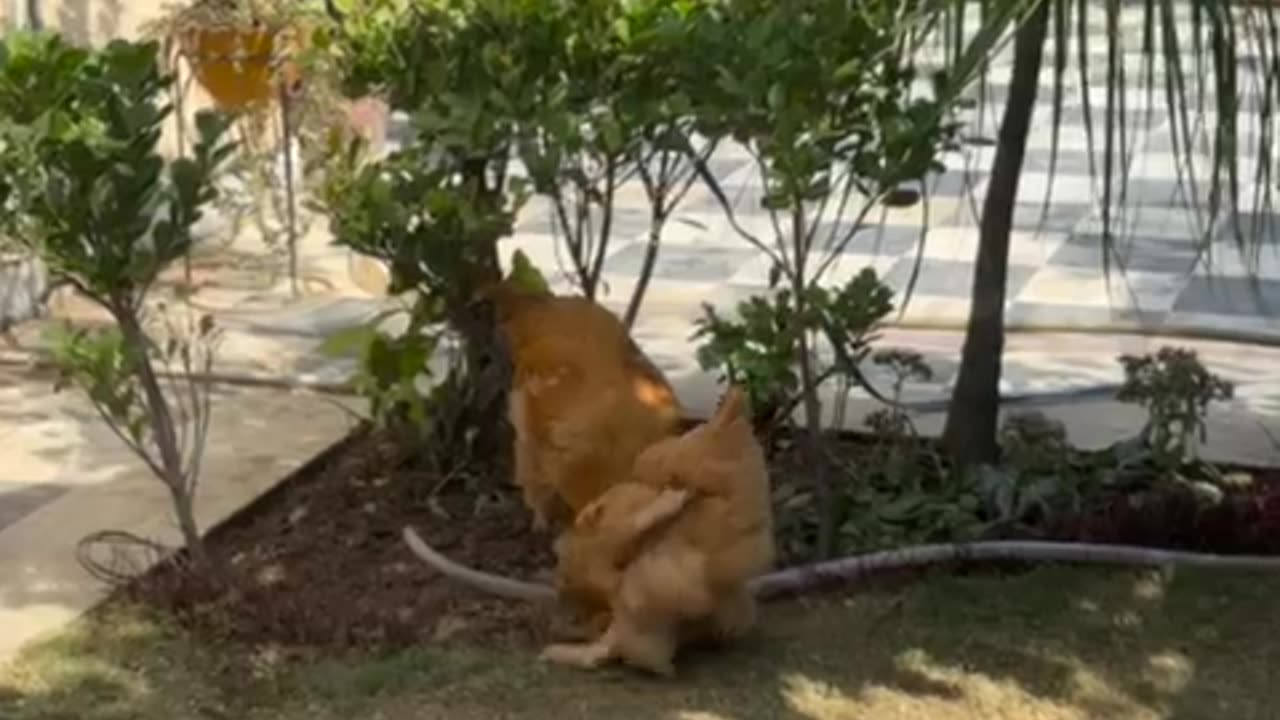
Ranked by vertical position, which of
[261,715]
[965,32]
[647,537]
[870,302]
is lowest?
[261,715]

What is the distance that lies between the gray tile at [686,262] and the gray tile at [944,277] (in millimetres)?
394

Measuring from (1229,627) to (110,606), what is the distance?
1.59 metres

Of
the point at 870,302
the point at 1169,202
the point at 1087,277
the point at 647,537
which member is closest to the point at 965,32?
the point at 870,302

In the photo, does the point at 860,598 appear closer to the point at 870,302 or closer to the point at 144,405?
the point at 870,302

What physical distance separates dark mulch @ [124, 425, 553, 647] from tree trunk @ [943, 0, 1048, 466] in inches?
28.5

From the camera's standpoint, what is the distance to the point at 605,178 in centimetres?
358

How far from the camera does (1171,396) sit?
12.4 feet

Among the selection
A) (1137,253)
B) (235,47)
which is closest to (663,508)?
(235,47)

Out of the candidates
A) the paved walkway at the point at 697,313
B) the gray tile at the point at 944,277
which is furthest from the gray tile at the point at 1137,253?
the gray tile at the point at 944,277

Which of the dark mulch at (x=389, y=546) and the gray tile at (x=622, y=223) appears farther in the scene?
the gray tile at (x=622, y=223)

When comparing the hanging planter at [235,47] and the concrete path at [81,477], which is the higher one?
the hanging planter at [235,47]

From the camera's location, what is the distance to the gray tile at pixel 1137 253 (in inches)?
223

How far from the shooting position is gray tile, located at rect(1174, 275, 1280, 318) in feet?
17.1

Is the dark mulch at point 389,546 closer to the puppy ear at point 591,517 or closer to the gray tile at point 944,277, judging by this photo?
the puppy ear at point 591,517
